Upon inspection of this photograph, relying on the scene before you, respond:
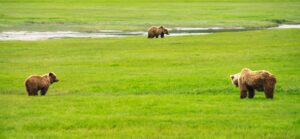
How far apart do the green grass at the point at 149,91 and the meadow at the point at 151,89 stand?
24 millimetres

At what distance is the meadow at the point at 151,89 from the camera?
15.9 meters

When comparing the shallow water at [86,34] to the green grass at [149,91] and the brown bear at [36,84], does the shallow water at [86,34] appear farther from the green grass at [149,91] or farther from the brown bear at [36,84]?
the brown bear at [36,84]

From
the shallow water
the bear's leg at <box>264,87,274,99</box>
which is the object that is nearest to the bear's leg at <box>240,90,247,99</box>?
the bear's leg at <box>264,87,274,99</box>

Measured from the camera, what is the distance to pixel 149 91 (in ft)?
79.3

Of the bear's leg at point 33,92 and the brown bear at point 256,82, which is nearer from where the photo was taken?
the brown bear at point 256,82

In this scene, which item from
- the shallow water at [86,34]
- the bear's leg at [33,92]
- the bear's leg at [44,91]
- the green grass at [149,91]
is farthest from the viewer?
the shallow water at [86,34]

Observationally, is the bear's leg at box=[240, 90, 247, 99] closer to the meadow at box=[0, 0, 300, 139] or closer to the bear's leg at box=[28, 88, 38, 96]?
the meadow at box=[0, 0, 300, 139]

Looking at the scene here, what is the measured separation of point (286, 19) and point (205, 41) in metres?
36.1

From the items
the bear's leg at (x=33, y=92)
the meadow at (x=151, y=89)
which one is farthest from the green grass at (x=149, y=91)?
the bear's leg at (x=33, y=92)

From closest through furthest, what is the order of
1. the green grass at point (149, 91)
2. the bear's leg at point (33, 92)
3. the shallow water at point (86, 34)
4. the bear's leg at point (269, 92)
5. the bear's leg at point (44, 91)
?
1. the green grass at point (149, 91)
2. the bear's leg at point (269, 92)
3. the bear's leg at point (33, 92)
4. the bear's leg at point (44, 91)
5. the shallow water at point (86, 34)

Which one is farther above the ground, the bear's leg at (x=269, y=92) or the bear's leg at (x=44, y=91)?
the bear's leg at (x=269, y=92)

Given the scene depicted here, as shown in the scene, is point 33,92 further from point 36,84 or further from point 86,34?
point 86,34

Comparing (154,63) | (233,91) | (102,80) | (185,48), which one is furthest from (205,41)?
(233,91)

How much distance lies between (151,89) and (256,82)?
5.36 metres
